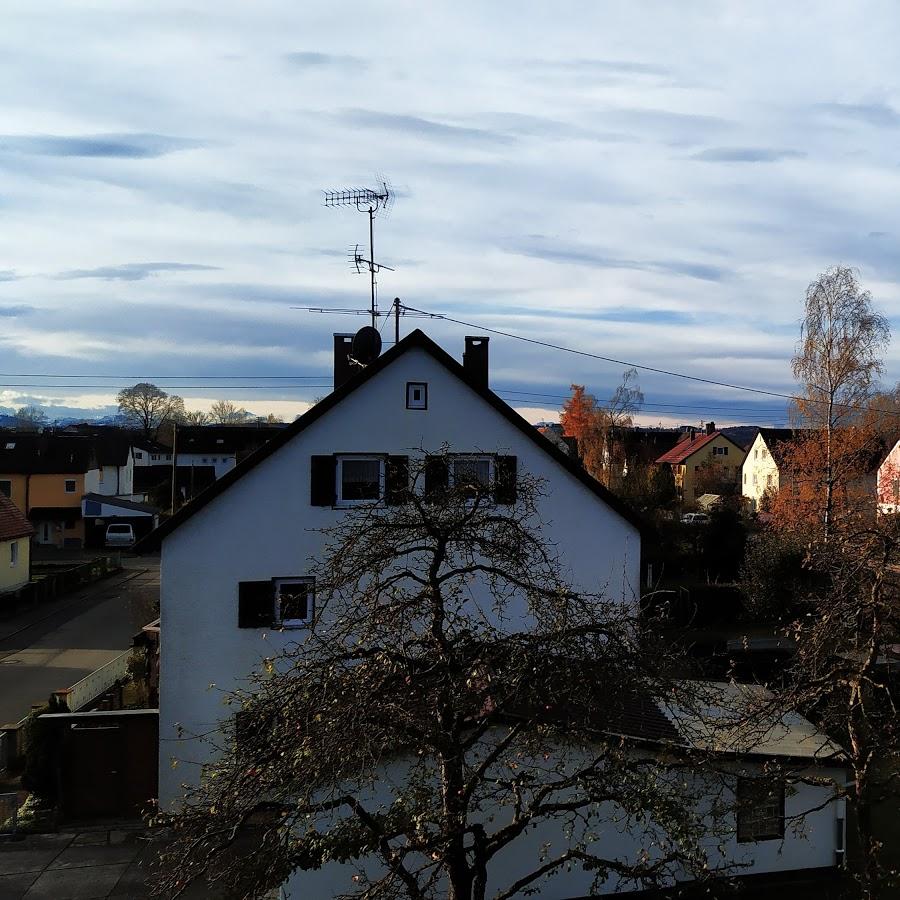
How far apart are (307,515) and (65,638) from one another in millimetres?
15345

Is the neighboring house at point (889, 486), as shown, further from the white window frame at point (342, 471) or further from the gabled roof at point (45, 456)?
the gabled roof at point (45, 456)

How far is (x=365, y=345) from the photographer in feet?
57.6

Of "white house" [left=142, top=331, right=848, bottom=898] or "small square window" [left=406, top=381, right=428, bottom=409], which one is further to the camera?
"small square window" [left=406, top=381, right=428, bottom=409]

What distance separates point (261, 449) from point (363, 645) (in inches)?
301

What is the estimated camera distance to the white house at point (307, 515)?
13.5m

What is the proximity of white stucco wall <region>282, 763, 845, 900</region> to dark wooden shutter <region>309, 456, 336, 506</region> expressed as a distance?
17.1 feet

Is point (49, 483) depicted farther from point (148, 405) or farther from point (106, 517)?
point (148, 405)

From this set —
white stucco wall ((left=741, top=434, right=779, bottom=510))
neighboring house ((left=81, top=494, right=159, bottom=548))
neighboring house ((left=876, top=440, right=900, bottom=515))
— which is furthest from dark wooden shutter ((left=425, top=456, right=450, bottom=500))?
white stucco wall ((left=741, top=434, right=779, bottom=510))

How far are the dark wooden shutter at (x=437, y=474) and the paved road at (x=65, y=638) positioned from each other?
1349 cm

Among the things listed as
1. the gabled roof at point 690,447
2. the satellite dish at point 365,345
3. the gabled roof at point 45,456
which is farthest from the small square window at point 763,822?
the gabled roof at point 690,447

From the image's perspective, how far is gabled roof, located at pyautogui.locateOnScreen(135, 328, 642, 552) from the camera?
13.5 m

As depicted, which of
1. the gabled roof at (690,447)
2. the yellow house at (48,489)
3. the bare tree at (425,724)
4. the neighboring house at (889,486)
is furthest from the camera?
the gabled roof at (690,447)

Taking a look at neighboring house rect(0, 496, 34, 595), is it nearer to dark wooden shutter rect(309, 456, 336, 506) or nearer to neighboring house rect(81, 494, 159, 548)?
neighboring house rect(81, 494, 159, 548)

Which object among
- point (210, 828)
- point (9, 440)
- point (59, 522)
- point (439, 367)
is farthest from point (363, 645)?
point (9, 440)
